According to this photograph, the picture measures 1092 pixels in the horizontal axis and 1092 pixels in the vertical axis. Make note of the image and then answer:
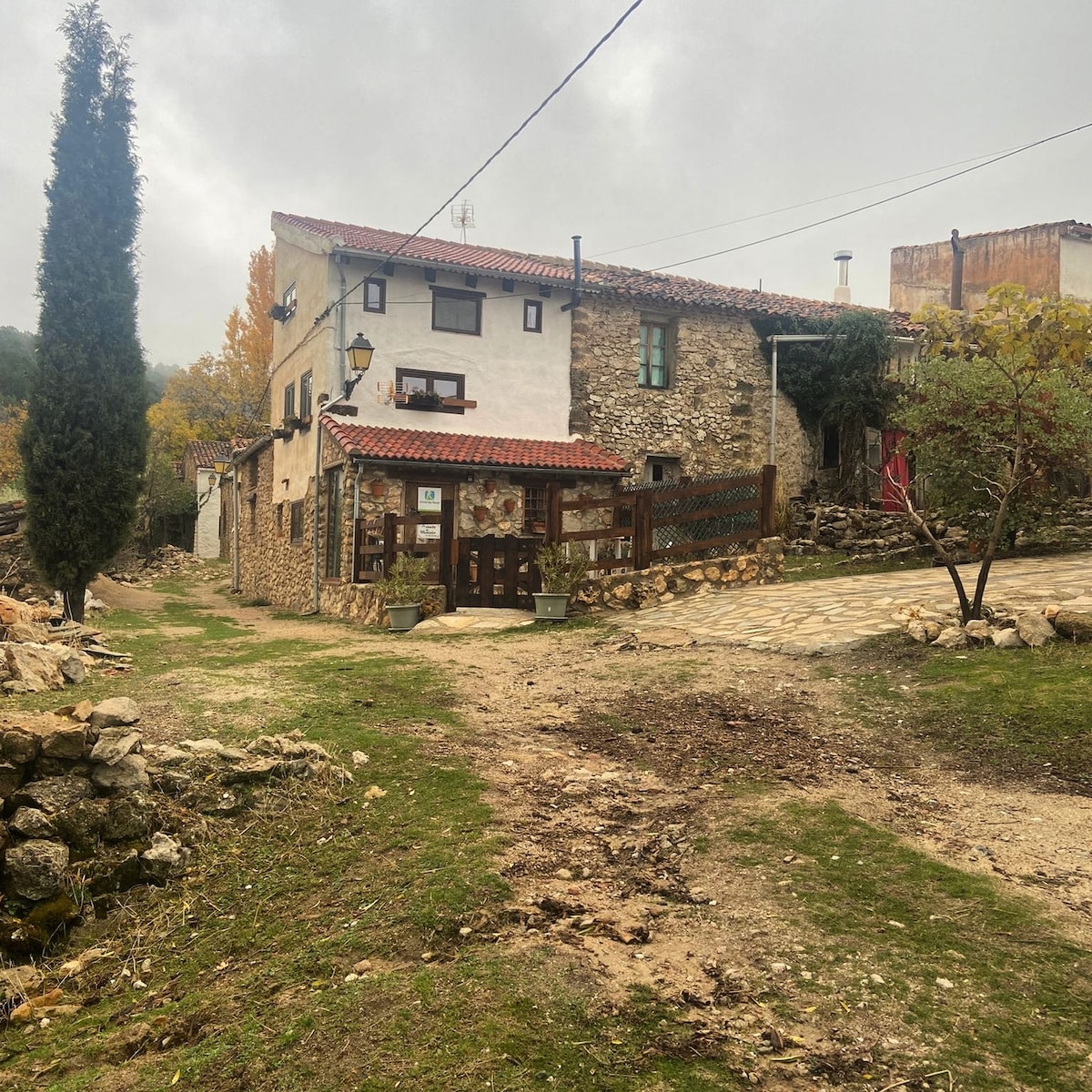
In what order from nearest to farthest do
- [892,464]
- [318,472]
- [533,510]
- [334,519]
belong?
[334,519] < [318,472] < [533,510] < [892,464]

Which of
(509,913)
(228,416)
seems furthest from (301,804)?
(228,416)

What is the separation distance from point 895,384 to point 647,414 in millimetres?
6383

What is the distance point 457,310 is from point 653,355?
544cm

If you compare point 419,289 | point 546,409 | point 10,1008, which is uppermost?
point 419,289

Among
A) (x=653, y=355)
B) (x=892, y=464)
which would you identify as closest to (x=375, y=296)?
(x=653, y=355)

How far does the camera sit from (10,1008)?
3.04 meters

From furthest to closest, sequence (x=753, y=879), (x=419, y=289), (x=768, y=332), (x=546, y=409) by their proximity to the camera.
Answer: (x=768, y=332) < (x=546, y=409) < (x=419, y=289) < (x=753, y=879)

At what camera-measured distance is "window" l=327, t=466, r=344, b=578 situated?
661 inches

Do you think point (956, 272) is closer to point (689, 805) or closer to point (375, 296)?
point (375, 296)

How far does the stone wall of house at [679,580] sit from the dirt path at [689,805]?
3.64m

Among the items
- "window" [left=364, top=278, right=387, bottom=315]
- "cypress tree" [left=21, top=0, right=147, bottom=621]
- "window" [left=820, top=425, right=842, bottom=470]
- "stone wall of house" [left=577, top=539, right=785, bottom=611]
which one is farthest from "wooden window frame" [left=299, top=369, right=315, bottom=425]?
"window" [left=820, top=425, right=842, bottom=470]

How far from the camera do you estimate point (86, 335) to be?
1409cm

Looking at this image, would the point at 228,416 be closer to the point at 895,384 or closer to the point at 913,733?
the point at 895,384

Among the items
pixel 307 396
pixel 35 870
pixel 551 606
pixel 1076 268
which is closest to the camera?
pixel 35 870
